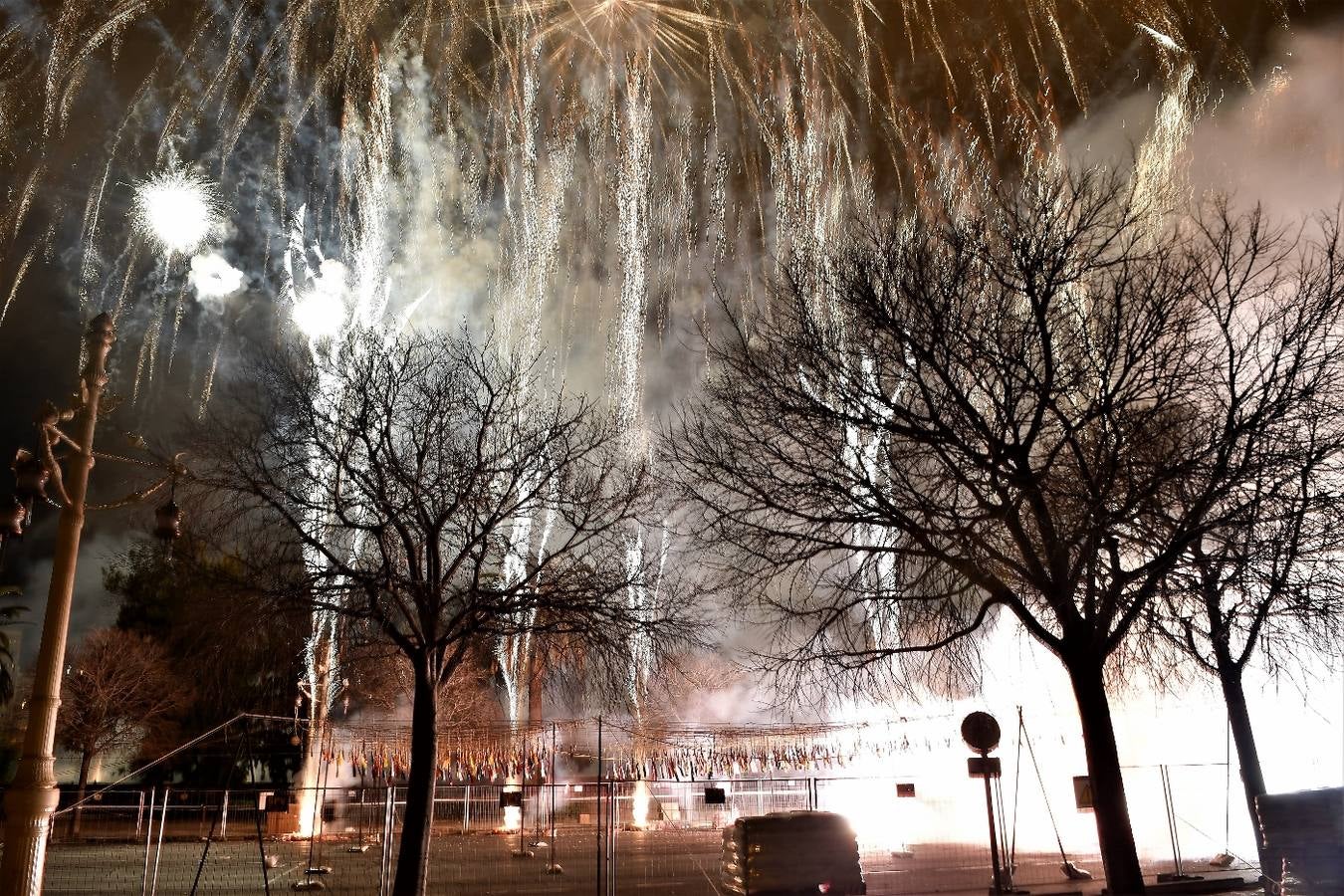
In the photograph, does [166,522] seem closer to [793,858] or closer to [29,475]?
[29,475]

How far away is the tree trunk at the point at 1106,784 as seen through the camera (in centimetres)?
1136

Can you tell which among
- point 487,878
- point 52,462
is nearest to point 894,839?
point 487,878

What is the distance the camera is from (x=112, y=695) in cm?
3981

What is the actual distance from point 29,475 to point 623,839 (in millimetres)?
22344

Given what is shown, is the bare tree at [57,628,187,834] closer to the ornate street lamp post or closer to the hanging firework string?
the hanging firework string

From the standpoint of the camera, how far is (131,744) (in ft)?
140

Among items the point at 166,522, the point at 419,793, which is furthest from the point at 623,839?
the point at 166,522

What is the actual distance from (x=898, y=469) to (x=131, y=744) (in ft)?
136

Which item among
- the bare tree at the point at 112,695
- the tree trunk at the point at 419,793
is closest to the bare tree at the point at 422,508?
the tree trunk at the point at 419,793

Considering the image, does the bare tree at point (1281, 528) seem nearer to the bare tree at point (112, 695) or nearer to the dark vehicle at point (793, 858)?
the dark vehicle at point (793, 858)

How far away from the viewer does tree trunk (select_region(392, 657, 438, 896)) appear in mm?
13141

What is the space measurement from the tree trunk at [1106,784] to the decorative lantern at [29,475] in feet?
38.6

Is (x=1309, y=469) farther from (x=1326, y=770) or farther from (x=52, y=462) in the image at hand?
(x=1326, y=770)

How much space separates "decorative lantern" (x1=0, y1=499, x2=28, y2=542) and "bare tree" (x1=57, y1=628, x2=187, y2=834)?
32207 mm
